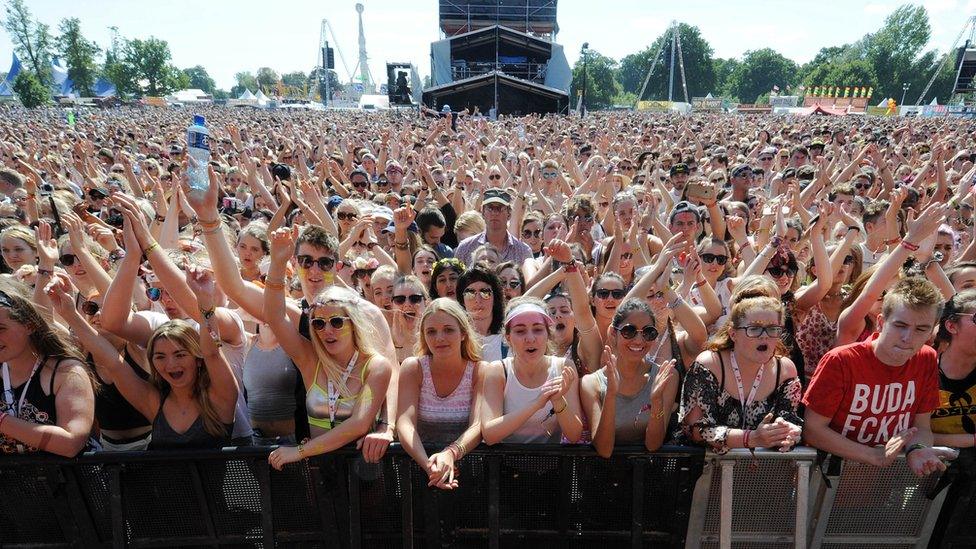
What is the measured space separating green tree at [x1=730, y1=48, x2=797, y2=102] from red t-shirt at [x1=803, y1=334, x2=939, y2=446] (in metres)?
114

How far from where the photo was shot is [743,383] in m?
2.59

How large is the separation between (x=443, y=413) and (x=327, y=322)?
701 mm

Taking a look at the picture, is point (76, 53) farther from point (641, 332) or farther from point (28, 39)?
point (641, 332)

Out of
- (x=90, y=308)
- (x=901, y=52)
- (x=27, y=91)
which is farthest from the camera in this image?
(x=901, y=52)

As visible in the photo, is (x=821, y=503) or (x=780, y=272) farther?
(x=780, y=272)

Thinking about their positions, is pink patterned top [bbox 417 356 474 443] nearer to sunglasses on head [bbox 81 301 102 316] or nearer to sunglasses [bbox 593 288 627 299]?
sunglasses [bbox 593 288 627 299]

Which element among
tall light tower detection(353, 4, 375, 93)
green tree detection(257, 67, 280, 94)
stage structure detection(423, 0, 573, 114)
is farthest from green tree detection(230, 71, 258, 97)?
stage structure detection(423, 0, 573, 114)

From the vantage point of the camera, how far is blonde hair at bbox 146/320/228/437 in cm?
261

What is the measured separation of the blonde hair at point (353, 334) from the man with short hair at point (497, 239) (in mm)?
2326

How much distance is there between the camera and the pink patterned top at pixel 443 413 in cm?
275

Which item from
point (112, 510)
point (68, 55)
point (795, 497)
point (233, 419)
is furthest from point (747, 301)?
point (68, 55)

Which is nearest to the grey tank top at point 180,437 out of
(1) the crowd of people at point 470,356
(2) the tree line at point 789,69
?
(1) the crowd of people at point 470,356

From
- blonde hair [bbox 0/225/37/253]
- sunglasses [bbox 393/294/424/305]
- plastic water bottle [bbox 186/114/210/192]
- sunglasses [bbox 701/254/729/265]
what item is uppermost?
plastic water bottle [bbox 186/114/210/192]

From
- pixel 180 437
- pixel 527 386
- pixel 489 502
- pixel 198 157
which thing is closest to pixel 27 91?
pixel 198 157
